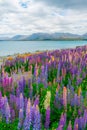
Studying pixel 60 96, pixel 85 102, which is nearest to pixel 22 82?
pixel 60 96

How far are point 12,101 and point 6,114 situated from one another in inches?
25.0

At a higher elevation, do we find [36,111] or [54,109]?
[36,111]

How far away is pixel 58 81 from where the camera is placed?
7324mm

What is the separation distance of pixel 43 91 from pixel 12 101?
1408 millimetres

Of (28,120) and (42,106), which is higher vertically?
(28,120)

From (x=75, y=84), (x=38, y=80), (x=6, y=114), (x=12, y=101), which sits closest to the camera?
(x=6, y=114)

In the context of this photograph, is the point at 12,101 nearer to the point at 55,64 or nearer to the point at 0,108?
the point at 0,108

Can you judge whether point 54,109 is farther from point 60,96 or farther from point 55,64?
point 55,64

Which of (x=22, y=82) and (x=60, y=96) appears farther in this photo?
(x=22, y=82)

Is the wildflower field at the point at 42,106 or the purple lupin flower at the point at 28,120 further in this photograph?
the wildflower field at the point at 42,106

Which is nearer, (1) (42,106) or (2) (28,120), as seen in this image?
(2) (28,120)

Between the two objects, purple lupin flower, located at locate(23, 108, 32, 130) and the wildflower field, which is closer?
purple lupin flower, located at locate(23, 108, 32, 130)

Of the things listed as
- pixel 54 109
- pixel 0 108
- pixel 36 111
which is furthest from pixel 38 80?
pixel 36 111

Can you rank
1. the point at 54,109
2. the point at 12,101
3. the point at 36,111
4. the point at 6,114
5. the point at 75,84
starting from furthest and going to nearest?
the point at 75,84 → the point at 54,109 → the point at 12,101 → the point at 6,114 → the point at 36,111
